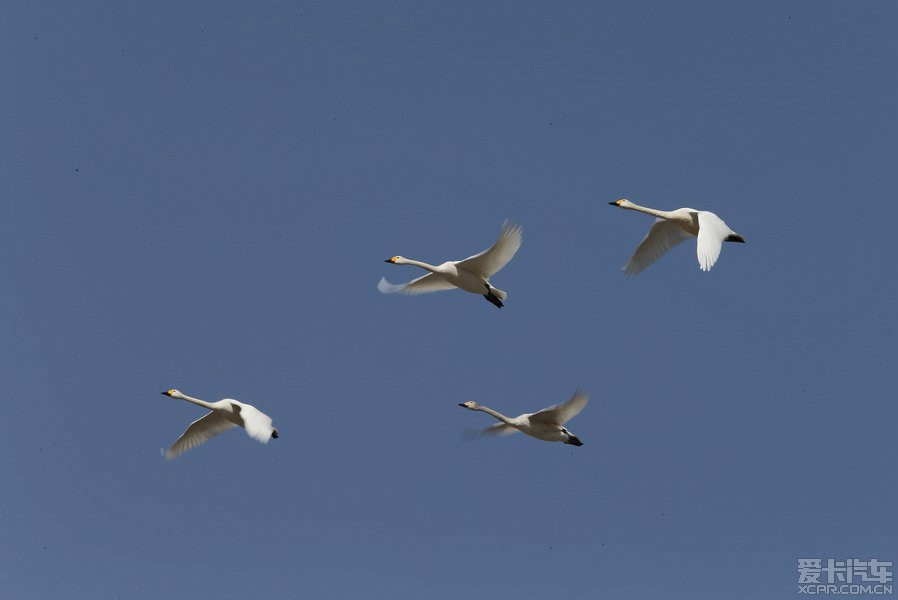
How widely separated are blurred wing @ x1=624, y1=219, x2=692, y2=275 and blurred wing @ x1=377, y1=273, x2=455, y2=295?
14.1 feet

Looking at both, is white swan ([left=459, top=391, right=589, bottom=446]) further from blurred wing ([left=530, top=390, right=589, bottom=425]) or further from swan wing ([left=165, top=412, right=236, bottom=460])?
swan wing ([left=165, top=412, right=236, bottom=460])

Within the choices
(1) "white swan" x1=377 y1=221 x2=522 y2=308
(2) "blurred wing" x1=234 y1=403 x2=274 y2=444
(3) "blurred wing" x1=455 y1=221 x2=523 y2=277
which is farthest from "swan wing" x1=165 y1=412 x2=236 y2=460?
(3) "blurred wing" x1=455 y1=221 x2=523 y2=277

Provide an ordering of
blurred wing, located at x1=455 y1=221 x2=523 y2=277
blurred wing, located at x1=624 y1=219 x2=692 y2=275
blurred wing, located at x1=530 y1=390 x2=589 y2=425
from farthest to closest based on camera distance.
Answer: blurred wing, located at x1=624 y1=219 x2=692 y2=275 < blurred wing, located at x1=455 y1=221 x2=523 y2=277 < blurred wing, located at x1=530 y1=390 x2=589 y2=425

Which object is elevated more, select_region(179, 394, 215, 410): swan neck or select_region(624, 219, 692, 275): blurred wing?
select_region(624, 219, 692, 275): blurred wing

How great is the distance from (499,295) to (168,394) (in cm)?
906

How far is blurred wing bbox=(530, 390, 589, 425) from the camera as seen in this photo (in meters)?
36.3

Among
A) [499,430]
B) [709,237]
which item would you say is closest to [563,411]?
[499,430]

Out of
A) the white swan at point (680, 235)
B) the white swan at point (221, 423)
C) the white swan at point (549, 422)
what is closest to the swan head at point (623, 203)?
the white swan at point (680, 235)

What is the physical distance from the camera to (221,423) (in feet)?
136

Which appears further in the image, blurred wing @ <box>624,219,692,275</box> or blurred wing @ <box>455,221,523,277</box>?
blurred wing @ <box>624,219,692,275</box>

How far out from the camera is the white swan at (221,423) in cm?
3731

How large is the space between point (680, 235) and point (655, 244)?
603mm

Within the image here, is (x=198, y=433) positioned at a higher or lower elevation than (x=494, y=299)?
lower

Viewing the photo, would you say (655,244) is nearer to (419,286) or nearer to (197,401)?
(419,286)
